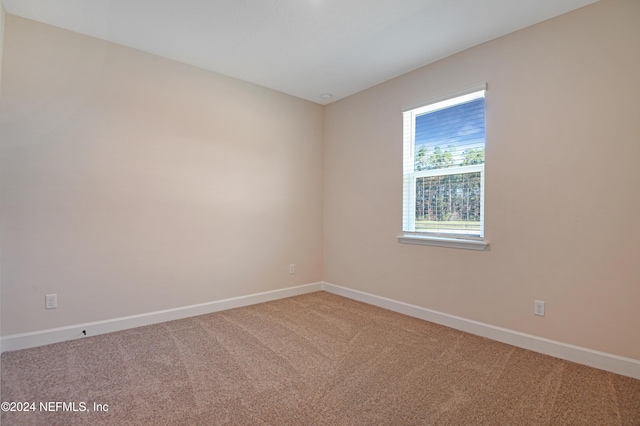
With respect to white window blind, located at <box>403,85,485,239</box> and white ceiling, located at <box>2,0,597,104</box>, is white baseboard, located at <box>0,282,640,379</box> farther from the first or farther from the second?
white ceiling, located at <box>2,0,597,104</box>

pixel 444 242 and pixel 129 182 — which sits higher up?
pixel 129 182

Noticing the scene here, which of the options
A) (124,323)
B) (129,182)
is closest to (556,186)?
(129,182)

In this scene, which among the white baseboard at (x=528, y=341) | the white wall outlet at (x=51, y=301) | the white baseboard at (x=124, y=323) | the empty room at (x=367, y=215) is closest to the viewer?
the empty room at (x=367, y=215)

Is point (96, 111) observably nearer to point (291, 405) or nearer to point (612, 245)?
point (291, 405)

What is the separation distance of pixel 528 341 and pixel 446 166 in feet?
5.57

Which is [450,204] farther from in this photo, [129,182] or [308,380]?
[129,182]

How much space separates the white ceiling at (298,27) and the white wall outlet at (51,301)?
2.29 metres

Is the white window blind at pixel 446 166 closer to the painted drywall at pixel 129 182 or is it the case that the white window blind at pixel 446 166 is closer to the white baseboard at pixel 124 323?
the painted drywall at pixel 129 182

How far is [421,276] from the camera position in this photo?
3.32 m

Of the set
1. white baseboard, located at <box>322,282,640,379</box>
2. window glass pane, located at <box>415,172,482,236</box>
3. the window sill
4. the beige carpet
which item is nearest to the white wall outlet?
the beige carpet

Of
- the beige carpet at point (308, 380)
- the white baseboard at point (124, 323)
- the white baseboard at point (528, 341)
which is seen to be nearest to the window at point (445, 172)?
the white baseboard at point (528, 341)

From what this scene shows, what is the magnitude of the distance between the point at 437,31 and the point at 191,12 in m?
2.03

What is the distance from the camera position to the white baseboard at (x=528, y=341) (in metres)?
2.17

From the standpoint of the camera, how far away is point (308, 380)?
6.77 ft
